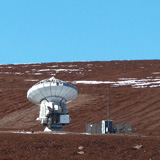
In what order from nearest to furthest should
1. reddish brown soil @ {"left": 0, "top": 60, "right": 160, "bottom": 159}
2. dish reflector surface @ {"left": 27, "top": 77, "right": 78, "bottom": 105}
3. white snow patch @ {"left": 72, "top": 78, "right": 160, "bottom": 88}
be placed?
reddish brown soil @ {"left": 0, "top": 60, "right": 160, "bottom": 159} → dish reflector surface @ {"left": 27, "top": 77, "right": 78, "bottom": 105} → white snow patch @ {"left": 72, "top": 78, "right": 160, "bottom": 88}

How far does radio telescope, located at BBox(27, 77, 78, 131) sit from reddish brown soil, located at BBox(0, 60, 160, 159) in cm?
959

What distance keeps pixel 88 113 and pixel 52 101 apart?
22.6 metres

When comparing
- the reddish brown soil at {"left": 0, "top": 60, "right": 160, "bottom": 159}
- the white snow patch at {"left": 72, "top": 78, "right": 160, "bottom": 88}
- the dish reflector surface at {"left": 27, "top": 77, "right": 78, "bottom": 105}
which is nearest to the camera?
the reddish brown soil at {"left": 0, "top": 60, "right": 160, "bottom": 159}

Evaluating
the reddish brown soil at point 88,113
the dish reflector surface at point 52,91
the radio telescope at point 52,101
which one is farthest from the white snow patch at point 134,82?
the radio telescope at point 52,101

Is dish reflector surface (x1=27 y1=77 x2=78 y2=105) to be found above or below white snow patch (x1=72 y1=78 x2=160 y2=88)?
below

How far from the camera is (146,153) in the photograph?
27750 millimetres

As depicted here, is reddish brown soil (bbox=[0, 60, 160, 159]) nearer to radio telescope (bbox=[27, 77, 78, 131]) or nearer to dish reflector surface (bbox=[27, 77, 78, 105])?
radio telescope (bbox=[27, 77, 78, 131])

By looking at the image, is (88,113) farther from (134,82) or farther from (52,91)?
(52,91)

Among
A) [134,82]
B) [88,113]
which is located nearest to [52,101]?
[88,113]

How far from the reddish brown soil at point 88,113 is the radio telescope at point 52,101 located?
378 inches

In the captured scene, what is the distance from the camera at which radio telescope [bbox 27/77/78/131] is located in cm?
4734

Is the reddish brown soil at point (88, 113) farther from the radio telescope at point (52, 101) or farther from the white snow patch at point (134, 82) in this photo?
the radio telescope at point (52, 101)

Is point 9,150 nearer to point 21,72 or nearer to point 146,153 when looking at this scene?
point 146,153

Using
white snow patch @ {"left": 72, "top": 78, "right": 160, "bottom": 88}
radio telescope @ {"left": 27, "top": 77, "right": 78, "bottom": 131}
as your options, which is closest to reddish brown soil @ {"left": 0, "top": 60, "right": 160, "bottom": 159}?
white snow patch @ {"left": 72, "top": 78, "right": 160, "bottom": 88}
